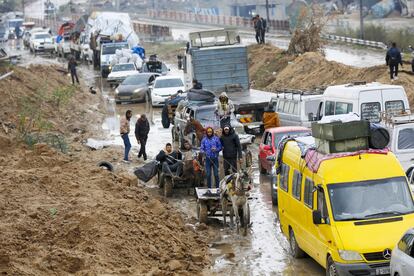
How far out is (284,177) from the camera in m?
17.8

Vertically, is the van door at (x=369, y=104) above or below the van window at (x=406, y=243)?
above

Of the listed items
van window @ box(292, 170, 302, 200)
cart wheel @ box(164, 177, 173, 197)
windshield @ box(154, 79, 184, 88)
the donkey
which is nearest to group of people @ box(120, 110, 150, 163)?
cart wheel @ box(164, 177, 173, 197)

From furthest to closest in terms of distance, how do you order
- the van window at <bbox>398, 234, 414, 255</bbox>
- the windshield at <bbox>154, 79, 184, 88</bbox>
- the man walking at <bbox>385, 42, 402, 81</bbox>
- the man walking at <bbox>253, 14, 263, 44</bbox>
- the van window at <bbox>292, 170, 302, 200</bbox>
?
the man walking at <bbox>253, 14, 263, 44</bbox> → the windshield at <bbox>154, 79, 184, 88</bbox> → the man walking at <bbox>385, 42, 402, 81</bbox> → the van window at <bbox>292, 170, 302, 200</bbox> → the van window at <bbox>398, 234, 414, 255</bbox>

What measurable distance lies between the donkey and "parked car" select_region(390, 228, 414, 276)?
5.88m

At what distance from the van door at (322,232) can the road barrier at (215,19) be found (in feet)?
207

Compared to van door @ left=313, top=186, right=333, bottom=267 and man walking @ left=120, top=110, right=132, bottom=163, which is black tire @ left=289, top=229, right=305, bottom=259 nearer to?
van door @ left=313, top=186, right=333, bottom=267

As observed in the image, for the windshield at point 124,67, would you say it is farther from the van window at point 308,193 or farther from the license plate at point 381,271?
the license plate at point 381,271

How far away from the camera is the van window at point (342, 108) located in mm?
24650

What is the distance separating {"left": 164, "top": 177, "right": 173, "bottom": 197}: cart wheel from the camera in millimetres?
23734

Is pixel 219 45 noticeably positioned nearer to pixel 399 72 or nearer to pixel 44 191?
pixel 399 72

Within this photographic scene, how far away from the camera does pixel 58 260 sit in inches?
586

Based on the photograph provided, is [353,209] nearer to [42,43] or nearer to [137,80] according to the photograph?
[137,80]

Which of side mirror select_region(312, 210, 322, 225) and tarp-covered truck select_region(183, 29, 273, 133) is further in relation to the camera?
tarp-covered truck select_region(183, 29, 273, 133)

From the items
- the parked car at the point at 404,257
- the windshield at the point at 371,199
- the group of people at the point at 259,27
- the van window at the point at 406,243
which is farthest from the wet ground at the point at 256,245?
the group of people at the point at 259,27
